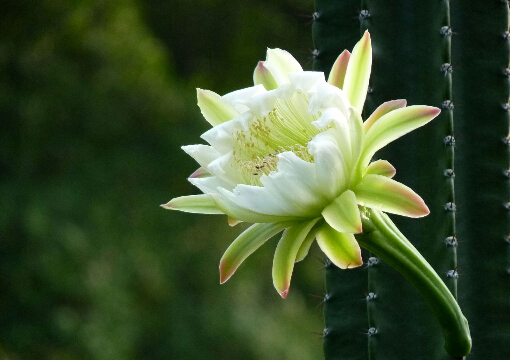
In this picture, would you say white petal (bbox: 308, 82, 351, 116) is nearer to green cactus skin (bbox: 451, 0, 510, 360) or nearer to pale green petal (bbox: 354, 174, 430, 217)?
pale green petal (bbox: 354, 174, 430, 217)

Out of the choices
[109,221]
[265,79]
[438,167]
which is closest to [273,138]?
[265,79]

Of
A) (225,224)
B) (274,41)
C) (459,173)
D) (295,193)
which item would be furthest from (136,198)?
(295,193)

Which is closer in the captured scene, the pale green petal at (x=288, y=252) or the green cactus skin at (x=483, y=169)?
the pale green petal at (x=288, y=252)

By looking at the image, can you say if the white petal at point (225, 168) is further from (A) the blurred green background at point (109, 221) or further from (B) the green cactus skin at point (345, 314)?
(A) the blurred green background at point (109, 221)

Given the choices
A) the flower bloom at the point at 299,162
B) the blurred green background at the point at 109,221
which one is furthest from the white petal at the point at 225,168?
the blurred green background at the point at 109,221

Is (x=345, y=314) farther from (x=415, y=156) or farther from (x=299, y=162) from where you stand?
(x=299, y=162)

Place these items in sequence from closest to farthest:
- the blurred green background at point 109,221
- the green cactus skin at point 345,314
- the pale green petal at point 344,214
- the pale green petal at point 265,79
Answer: the pale green petal at point 344,214, the pale green petal at point 265,79, the green cactus skin at point 345,314, the blurred green background at point 109,221

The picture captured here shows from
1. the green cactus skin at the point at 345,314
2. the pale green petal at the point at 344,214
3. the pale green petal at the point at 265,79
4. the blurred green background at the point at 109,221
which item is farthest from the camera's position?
the blurred green background at the point at 109,221
